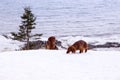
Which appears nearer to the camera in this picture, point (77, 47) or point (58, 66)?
point (58, 66)

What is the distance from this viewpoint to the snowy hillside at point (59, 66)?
10.3m

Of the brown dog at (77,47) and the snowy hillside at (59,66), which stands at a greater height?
the brown dog at (77,47)

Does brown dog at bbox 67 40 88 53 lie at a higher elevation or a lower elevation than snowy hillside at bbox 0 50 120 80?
higher

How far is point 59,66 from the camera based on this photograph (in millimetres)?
11242

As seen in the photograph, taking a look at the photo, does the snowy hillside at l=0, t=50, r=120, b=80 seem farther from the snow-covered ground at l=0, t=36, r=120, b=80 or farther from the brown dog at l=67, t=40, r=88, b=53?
the brown dog at l=67, t=40, r=88, b=53

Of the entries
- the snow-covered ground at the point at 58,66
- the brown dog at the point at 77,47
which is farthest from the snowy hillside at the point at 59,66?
the brown dog at the point at 77,47

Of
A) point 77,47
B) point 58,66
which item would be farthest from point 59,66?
point 77,47

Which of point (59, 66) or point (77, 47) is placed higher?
point (77, 47)

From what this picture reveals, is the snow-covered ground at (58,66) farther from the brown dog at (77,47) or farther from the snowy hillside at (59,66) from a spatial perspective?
the brown dog at (77,47)

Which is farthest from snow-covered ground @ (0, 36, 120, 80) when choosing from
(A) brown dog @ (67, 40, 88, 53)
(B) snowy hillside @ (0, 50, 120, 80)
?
(A) brown dog @ (67, 40, 88, 53)

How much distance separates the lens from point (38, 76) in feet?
33.8

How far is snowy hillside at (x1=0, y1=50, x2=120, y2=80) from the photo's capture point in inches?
404

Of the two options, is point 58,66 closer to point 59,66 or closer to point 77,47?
point 59,66

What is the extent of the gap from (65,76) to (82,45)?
12.5ft
